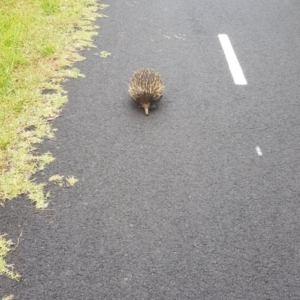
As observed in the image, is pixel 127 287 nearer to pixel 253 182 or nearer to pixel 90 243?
pixel 90 243

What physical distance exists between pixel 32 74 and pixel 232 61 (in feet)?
10.1

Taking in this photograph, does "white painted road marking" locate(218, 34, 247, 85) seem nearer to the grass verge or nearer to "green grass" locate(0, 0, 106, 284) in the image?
"green grass" locate(0, 0, 106, 284)

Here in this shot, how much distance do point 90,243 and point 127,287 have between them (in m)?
0.56

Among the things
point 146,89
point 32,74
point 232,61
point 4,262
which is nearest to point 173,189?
point 146,89

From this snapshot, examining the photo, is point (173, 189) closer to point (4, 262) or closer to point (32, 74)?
point (4, 262)

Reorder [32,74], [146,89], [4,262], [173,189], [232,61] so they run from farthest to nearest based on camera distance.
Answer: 1. [232,61]
2. [32,74]
3. [146,89]
4. [173,189]
5. [4,262]

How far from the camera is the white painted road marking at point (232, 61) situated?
21.7 ft

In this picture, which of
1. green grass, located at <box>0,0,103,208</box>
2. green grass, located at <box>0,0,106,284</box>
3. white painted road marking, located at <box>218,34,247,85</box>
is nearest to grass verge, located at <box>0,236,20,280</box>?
green grass, located at <box>0,0,106,284</box>

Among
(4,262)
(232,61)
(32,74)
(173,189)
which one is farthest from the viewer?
(232,61)

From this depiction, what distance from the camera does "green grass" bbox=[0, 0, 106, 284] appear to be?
460 cm

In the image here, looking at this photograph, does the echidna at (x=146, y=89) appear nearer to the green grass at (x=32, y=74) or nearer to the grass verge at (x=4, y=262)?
the green grass at (x=32, y=74)

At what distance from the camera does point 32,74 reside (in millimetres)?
6492

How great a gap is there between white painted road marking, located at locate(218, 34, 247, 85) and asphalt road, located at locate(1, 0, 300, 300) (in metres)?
0.11

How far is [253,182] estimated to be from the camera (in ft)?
15.4
